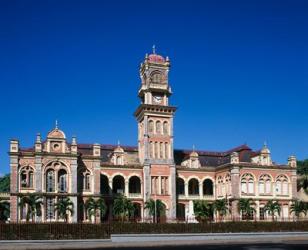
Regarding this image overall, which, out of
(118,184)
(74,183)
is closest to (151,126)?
(118,184)

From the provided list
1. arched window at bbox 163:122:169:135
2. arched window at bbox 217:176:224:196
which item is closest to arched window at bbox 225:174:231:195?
arched window at bbox 217:176:224:196

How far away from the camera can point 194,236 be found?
52031 mm

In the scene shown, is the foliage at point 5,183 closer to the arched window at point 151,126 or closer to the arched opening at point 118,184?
the arched opening at point 118,184

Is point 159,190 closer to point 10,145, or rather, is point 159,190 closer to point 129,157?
point 129,157

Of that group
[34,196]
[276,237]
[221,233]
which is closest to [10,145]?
[34,196]

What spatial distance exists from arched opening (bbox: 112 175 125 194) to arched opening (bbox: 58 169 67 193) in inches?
438

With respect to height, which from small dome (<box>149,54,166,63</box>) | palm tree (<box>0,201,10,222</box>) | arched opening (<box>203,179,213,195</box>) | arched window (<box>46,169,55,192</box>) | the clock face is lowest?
palm tree (<box>0,201,10,222</box>)

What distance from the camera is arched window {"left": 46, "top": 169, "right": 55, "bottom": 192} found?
67688mm

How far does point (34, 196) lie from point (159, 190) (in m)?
20.3

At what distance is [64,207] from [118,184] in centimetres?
1632

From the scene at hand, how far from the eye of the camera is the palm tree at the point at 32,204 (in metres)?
63.8

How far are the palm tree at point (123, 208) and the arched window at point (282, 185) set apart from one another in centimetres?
2598

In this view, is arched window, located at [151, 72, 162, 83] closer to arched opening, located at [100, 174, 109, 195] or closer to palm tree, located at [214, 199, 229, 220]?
arched opening, located at [100, 174, 109, 195]

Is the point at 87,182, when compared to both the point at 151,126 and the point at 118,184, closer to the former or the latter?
the point at 118,184
